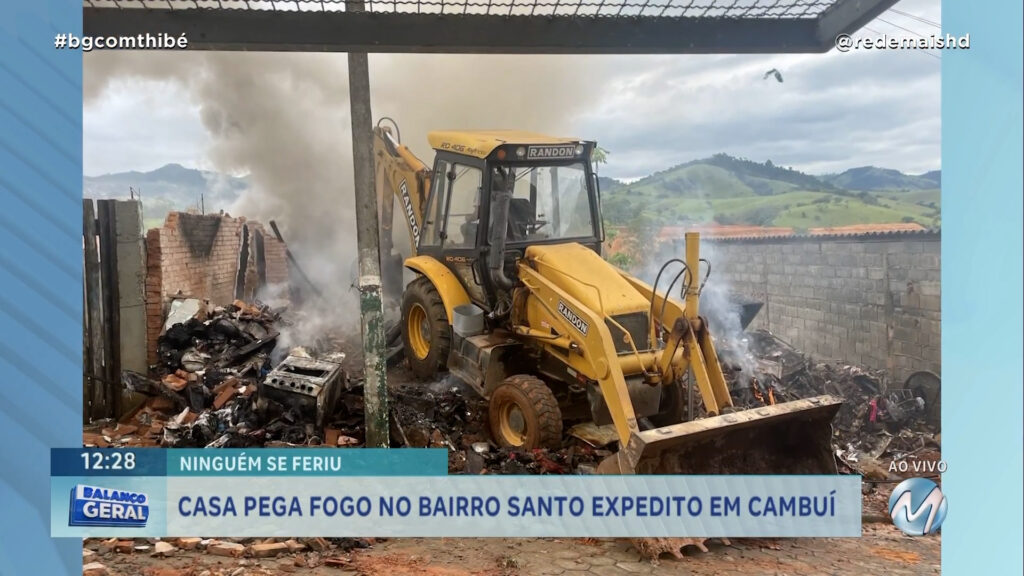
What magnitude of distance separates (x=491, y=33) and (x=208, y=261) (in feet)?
10.4

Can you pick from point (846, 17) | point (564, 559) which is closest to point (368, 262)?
point (564, 559)

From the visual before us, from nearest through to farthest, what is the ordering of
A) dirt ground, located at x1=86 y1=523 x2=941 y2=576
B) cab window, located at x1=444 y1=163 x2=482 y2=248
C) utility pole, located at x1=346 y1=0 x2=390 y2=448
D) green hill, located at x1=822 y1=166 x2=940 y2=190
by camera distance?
1. dirt ground, located at x1=86 y1=523 x2=941 y2=576
2. green hill, located at x1=822 y1=166 x2=940 y2=190
3. utility pole, located at x1=346 y1=0 x2=390 y2=448
4. cab window, located at x1=444 y1=163 x2=482 y2=248

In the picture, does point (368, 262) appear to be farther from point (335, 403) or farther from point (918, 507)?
point (918, 507)

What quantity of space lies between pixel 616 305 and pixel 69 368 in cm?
295

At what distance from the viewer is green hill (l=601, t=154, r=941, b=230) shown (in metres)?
3.55

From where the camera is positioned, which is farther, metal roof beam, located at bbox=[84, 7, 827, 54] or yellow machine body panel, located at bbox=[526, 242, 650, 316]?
yellow machine body panel, located at bbox=[526, 242, 650, 316]

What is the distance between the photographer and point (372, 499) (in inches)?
123

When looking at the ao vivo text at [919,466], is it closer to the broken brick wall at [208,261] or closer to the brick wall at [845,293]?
the brick wall at [845,293]

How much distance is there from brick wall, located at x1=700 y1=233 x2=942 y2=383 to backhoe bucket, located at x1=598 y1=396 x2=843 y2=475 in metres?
1.00

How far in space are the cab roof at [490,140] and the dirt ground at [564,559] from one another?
2267mm

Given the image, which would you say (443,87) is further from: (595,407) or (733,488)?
(733,488)

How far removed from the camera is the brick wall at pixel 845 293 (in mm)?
4105

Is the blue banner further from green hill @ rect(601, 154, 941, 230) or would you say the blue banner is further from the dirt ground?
green hill @ rect(601, 154, 941, 230)

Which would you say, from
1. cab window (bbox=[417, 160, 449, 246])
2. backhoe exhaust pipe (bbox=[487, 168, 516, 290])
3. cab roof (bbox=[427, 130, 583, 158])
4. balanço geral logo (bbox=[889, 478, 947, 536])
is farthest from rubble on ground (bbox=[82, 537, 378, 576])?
balanço geral logo (bbox=[889, 478, 947, 536])
